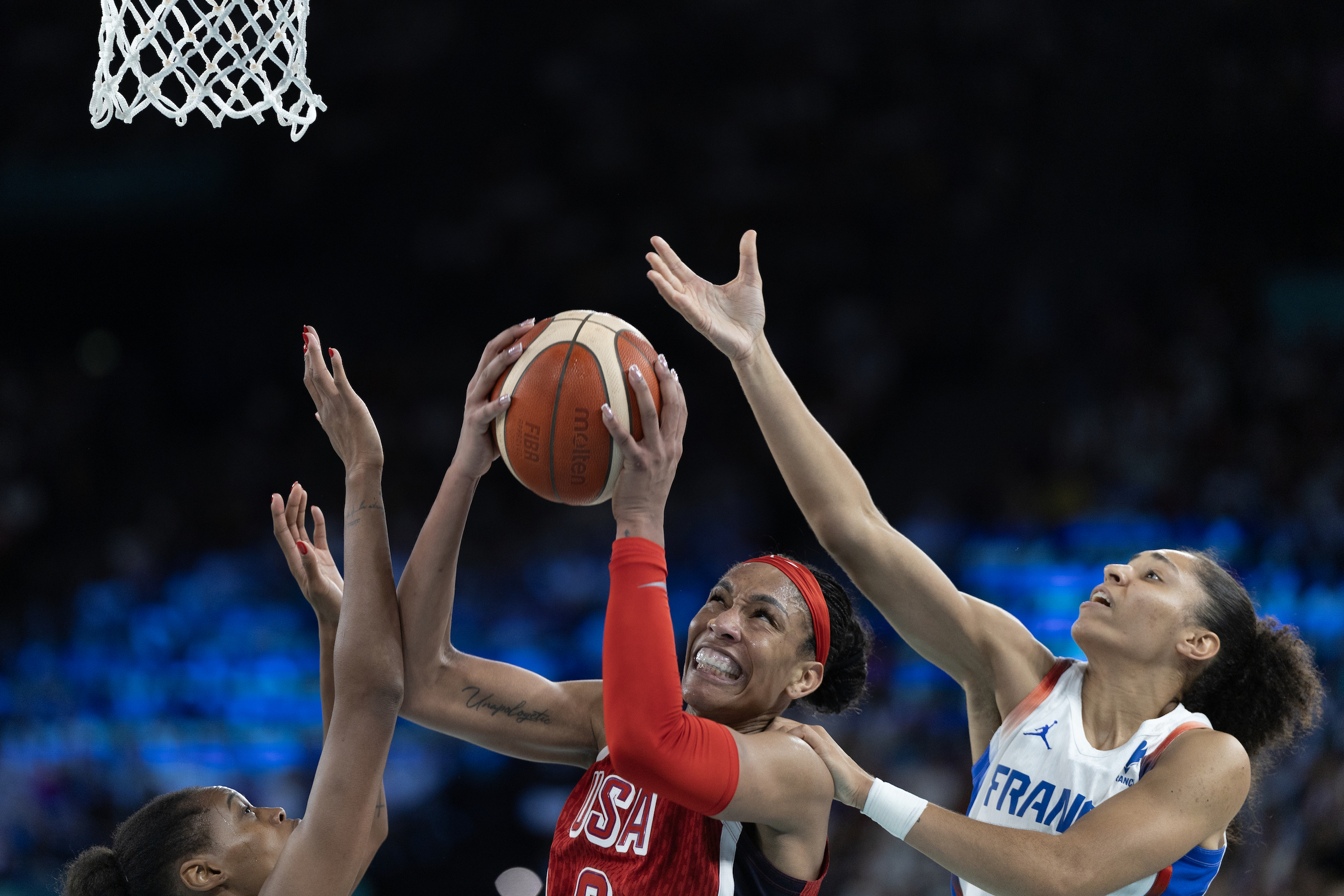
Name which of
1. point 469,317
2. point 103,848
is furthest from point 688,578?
point 103,848

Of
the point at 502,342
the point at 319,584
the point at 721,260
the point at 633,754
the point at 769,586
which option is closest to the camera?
A: the point at 633,754

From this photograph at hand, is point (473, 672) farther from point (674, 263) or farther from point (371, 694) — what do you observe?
point (674, 263)

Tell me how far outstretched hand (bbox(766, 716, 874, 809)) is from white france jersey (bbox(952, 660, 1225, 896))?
332 millimetres

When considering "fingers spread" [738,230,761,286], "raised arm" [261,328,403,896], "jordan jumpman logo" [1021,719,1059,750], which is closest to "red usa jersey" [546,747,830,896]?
"raised arm" [261,328,403,896]

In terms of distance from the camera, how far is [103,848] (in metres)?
2.46

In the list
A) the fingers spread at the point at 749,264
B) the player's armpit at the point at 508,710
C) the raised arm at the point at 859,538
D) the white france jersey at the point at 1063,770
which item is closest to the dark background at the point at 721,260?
the raised arm at the point at 859,538

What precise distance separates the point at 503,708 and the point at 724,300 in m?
1.06

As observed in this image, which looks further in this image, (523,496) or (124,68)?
(523,496)

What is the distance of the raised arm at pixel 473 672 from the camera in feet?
7.81

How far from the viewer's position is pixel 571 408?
2.27m

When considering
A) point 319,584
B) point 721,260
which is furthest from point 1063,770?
point 721,260

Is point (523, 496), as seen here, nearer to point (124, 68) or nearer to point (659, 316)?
point (659, 316)

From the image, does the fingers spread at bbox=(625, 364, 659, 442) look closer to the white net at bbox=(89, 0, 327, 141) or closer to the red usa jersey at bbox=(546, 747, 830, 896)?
the red usa jersey at bbox=(546, 747, 830, 896)

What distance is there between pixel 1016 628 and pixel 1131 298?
17.6ft
